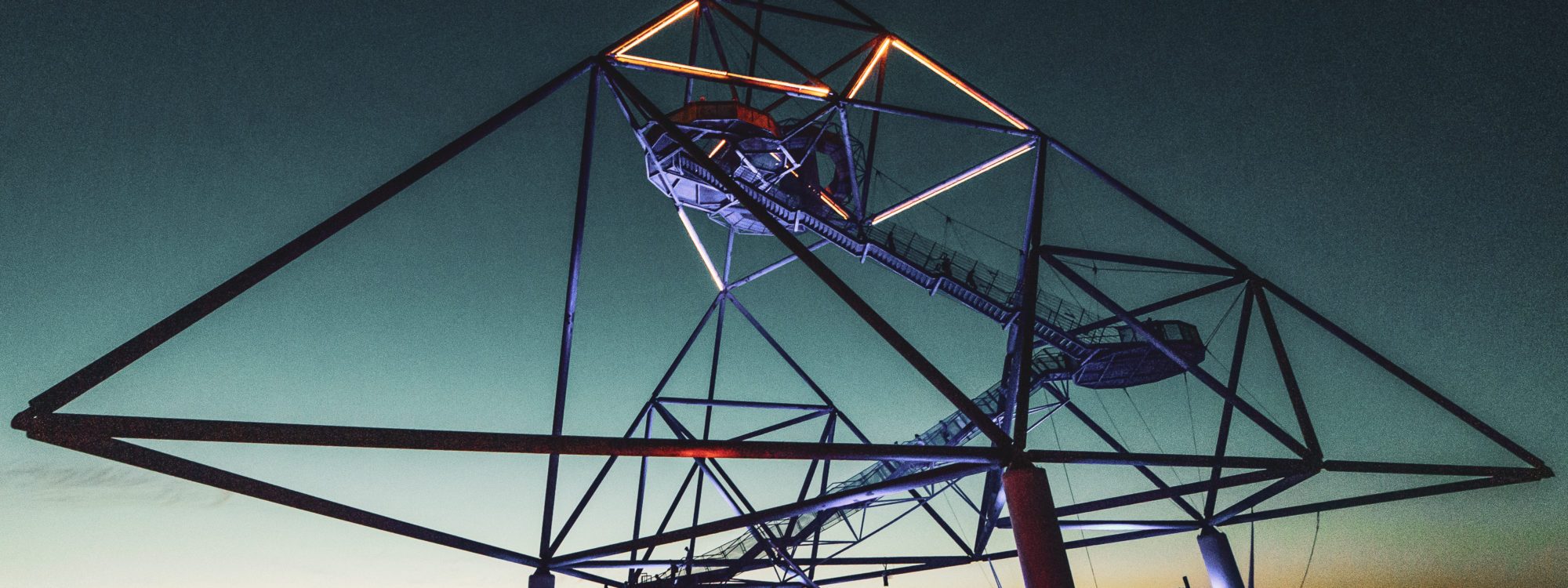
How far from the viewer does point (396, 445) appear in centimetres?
630

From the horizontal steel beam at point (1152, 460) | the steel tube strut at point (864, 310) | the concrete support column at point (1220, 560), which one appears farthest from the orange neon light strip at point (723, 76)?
the concrete support column at point (1220, 560)

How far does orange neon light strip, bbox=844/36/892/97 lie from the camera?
1216cm

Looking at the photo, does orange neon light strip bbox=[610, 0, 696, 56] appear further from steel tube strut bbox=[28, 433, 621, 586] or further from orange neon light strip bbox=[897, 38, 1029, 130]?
steel tube strut bbox=[28, 433, 621, 586]

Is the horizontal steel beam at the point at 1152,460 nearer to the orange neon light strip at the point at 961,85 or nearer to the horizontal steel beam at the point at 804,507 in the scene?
the horizontal steel beam at the point at 804,507

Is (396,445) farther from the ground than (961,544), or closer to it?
closer to it

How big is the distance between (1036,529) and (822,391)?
9336mm

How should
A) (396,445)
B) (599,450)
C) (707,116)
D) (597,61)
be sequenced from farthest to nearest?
(707,116)
(597,61)
(599,450)
(396,445)

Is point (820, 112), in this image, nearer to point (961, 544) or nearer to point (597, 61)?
point (597, 61)

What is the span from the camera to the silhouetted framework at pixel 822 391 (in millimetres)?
6527

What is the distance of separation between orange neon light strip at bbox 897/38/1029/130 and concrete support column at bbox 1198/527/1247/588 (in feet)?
27.3

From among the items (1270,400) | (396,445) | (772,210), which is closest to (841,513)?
(772,210)

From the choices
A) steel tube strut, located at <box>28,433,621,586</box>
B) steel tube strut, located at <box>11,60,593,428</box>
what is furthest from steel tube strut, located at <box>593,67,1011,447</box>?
steel tube strut, located at <box>28,433,621,586</box>

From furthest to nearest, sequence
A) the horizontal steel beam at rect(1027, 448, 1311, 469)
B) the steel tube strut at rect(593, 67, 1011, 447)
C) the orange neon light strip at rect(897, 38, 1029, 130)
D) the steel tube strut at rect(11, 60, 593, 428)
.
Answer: the orange neon light strip at rect(897, 38, 1029, 130) < the horizontal steel beam at rect(1027, 448, 1311, 469) < the steel tube strut at rect(593, 67, 1011, 447) < the steel tube strut at rect(11, 60, 593, 428)

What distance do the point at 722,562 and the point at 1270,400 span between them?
2532 cm
